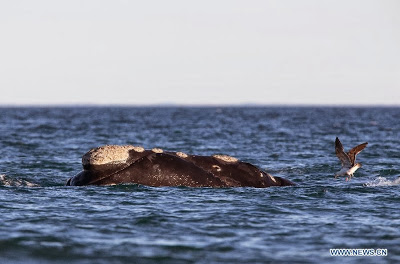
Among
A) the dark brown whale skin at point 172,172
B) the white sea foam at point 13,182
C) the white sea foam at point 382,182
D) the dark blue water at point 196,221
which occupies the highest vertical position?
the dark brown whale skin at point 172,172

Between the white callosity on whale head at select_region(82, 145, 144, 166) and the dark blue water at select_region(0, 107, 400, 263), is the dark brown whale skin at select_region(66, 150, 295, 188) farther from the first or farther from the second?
the dark blue water at select_region(0, 107, 400, 263)

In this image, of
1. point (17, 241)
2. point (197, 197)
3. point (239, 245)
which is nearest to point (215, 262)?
point (239, 245)

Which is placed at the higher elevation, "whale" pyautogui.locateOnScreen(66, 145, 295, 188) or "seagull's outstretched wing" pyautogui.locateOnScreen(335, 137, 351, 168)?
"seagull's outstretched wing" pyautogui.locateOnScreen(335, 137, 351, 168)

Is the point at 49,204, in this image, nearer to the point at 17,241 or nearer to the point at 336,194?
the point at 17,241

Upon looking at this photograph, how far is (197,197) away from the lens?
49.0 feet

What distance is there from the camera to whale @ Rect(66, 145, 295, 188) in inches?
622

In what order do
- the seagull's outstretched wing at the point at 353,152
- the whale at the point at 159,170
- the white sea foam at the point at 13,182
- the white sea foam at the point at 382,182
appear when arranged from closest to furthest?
1. the whale at the point at 159,170
2. the seagull's outstretched wing at the point at 353,152
3. the white sea foam at the point at 13,182
4. the white sea foam at the point at 382,182

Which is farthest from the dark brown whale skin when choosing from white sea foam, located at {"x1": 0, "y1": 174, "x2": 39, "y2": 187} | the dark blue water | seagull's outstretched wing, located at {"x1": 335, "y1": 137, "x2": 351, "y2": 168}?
seagull's outstretched wing, located at {"x1": 335, "y1": 137, "x2": 351, "y2": 168}

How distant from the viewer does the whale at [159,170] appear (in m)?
15.8

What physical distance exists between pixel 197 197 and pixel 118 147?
7.45 ft

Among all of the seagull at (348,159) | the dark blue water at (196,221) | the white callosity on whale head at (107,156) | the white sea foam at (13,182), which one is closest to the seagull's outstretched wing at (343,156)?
the seagull at (348,159)

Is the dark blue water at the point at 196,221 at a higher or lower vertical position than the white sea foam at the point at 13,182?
higher

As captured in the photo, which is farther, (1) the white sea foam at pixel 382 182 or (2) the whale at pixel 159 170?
(1) the white sea foam at pixel 382 182

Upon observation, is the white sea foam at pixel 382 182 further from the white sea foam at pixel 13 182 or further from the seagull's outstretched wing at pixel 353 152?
the white sea foam at pixel 13 182
